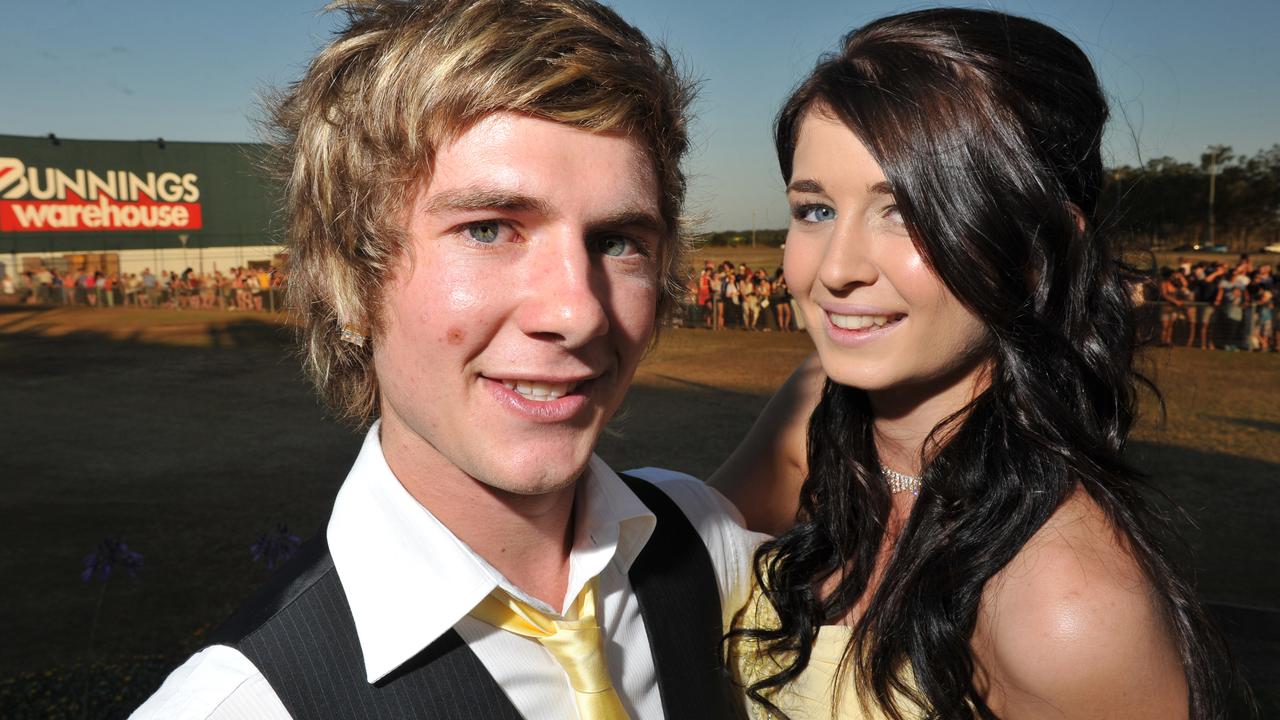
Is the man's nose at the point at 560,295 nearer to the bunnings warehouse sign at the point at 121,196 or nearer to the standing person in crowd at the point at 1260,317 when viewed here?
the standing person in crowd at the point at 1260,317

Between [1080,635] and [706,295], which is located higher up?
[1080,635]

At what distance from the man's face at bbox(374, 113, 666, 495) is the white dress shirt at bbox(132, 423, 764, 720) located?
16 cm

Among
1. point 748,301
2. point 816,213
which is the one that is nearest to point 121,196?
point 748,301

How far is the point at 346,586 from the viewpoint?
150cm

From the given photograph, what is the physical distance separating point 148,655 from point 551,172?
18.5 ft

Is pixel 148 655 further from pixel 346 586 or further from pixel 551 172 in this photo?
pixel 551 172

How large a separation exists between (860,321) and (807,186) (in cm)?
36

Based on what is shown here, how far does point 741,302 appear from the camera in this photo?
21.4 meters

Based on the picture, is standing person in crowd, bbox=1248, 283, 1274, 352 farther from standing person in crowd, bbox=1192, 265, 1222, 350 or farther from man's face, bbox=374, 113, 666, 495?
man's face, bbox=374, 113, 666, 495

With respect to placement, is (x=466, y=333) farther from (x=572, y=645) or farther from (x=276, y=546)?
(x=276, y=546)

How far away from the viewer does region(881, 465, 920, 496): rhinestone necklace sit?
252 centimetres

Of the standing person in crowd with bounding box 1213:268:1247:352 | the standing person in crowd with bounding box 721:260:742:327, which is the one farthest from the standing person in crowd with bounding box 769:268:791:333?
the standing person in crowd with bounding box 1213:268:1247:352

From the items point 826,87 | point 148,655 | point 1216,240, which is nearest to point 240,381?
point 148,655

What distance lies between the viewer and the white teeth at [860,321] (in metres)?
2.13
